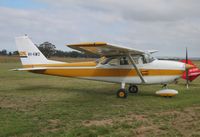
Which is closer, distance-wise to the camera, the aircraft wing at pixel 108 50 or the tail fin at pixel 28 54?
the aircraft wing at pixel 108 50

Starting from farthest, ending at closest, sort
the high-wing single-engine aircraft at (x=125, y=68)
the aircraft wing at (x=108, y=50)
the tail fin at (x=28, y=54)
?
1. the tail fin at (x=28, y=54)
2. the high-wing single-engine aircraft at (x=125, y=68)
3. the aircraft wing at (x=108, y=50)

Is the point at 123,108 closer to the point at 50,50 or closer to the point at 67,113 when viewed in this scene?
the point at 67,113

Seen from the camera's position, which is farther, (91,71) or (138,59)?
(91,71)

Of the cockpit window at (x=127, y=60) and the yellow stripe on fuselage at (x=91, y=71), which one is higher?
the cockpit window at (x=127, y=60)

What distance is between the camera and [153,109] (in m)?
8.45

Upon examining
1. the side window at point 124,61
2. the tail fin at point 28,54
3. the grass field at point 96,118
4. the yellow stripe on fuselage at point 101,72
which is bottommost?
the grass field at point 96,118

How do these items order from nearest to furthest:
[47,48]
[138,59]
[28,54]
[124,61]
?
1. [138,59]
2. [124,61]
3. [28,54]
4. [47,48]

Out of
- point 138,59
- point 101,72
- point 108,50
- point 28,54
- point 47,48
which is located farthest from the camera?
point 47,48

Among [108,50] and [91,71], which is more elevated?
[108,50]

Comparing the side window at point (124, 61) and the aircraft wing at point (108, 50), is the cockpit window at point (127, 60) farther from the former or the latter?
the aircraft wing at point (108, 50)

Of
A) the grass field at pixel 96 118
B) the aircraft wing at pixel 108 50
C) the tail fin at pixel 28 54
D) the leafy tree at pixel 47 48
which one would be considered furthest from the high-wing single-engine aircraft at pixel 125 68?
the leafy tree at pixel 47 48

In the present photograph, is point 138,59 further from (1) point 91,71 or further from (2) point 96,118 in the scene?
(2) point 96,118

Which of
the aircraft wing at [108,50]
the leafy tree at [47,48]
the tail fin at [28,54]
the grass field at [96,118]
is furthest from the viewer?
the leafy tree at [47,48]

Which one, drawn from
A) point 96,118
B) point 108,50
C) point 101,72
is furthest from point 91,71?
point 96,118
